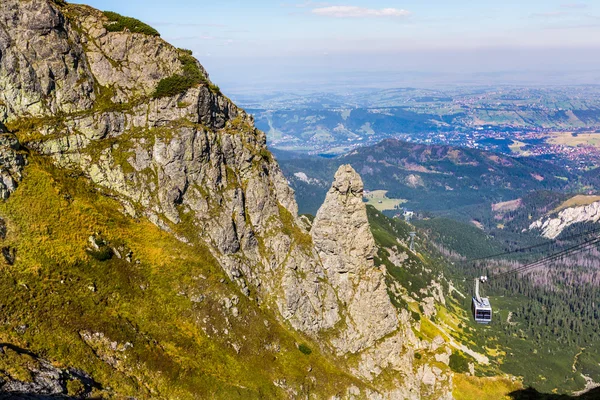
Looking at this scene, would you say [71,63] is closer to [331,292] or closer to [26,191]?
[26,191]

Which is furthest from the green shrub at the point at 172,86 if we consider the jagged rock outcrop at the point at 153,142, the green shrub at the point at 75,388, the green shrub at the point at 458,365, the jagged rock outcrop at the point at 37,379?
the green shrub at the point at 458,365

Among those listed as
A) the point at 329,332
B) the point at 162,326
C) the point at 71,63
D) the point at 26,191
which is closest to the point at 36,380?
the point at 162,326

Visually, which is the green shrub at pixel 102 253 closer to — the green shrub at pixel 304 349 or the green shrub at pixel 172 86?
the green shrub at pixel 172 86

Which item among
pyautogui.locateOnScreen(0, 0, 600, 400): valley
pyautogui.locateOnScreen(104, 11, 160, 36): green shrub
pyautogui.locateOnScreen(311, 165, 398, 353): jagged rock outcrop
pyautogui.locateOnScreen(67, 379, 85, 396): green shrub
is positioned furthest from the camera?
pyautogui.locateOnScreen(311, 165, 398, 353): jagged rock outcrop

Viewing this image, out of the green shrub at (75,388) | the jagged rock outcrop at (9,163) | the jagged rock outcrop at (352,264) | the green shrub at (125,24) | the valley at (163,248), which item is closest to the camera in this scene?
the green shrub at (75,388)

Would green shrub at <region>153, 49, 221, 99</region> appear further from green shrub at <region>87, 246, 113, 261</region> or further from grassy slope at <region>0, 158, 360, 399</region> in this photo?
green shrub at <region>87, 246, 113, 261</region>

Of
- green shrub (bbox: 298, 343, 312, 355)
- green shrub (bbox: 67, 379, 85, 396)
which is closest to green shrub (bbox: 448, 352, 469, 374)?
green shrub (bbox: 298, 343, 312, 355)

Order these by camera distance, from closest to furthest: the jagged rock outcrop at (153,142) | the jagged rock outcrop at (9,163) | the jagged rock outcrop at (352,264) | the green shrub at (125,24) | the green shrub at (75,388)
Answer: the green shrub at (75,388)
the jagged rock outcrop at (9,163)
the jagged rock outcrop at (153,142)
the green shrub at (125,24)
the jagged rock outcrop at (352,264)

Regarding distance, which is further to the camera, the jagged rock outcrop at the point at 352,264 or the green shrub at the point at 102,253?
the jagged rock outcrop at the point at 352,264

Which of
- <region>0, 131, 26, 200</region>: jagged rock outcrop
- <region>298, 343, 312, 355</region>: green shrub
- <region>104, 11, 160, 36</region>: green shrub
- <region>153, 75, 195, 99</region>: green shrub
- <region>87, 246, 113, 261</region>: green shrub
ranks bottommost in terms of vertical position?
<region>298, 343, 312, 355</region>: green shrub
